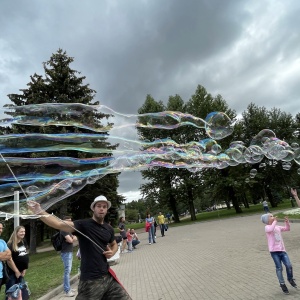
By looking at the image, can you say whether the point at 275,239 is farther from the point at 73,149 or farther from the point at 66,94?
the point at 66,94

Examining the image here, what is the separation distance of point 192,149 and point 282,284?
6.96 metres

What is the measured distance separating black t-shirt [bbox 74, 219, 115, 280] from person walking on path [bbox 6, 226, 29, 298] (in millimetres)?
2753

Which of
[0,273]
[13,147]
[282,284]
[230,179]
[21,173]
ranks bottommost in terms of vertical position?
[282,284]

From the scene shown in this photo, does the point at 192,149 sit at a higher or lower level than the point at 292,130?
lower

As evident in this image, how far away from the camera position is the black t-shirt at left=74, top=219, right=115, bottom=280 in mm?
3773

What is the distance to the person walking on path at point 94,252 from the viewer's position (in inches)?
143

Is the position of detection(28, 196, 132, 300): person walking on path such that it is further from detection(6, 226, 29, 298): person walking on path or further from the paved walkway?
the paved walkway

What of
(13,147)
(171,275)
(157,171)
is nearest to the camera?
(13,147)

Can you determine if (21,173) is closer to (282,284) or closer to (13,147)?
(13,147)

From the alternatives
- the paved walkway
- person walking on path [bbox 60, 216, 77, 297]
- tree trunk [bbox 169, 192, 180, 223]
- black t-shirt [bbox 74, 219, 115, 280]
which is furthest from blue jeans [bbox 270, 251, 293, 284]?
tree trunk [bbox 169, 192, 180, 223]

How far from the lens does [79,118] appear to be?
7.52 m

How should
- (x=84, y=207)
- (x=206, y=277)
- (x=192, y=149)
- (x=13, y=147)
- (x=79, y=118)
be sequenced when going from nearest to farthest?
(x=13, y=147) < (x=79, y=118) < (x=206, y=277) < (x=192, y=149) < (x=84, y=207)

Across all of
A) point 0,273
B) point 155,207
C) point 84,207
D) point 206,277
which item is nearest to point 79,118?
point 0,273

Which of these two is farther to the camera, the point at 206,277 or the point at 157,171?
the point at 157,171
